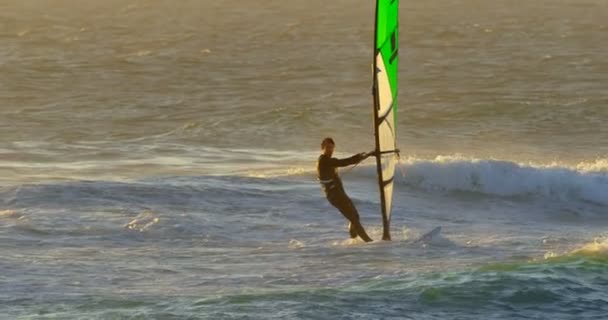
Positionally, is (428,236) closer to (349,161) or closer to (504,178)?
(349,161)

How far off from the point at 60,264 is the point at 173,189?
462 cm

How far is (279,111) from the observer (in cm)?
2909

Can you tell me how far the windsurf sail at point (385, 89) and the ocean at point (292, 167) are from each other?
64 centimetres

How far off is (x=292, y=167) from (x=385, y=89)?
24.9ft

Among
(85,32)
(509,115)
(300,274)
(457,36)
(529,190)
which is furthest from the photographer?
(85,32)

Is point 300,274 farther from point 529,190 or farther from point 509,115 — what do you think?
point 509,115

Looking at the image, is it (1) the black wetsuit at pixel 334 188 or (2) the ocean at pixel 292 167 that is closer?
(2) the ocean at pixel 292 167

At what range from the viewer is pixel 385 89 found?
537 inches

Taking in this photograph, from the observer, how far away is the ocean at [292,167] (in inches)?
467

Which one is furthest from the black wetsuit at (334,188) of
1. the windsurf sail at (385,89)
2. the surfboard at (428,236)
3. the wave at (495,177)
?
the wave at (495,177)

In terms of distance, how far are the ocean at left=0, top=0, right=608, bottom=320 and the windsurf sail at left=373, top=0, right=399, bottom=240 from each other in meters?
0.64

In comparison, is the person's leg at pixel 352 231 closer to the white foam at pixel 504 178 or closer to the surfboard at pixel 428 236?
the surfboard at pixel 428 236

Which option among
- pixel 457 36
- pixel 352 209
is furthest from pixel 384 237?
pixel 457 36

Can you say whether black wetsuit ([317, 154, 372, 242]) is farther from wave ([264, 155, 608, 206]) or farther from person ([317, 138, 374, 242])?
wave ([264, 155, 608, 206])
